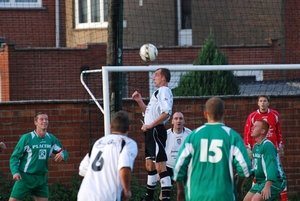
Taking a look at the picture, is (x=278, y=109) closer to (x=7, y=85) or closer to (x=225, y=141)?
(x=225, y=141)

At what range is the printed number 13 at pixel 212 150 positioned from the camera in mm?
6906

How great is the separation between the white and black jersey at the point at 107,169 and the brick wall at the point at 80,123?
15.6 feet

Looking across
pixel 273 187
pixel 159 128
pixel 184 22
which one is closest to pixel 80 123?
pixel 159 128

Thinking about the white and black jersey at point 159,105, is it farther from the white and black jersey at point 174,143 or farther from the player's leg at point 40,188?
the player's leg at point 40,188

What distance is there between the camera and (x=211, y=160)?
6.94m

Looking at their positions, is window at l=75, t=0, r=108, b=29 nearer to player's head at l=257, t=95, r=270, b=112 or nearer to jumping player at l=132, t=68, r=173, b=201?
player's head at l=257, t=95, r=270, b=112

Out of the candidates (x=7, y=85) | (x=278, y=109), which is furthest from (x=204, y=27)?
(x=278, y=109)

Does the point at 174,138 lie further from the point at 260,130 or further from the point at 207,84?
the point at 207,84

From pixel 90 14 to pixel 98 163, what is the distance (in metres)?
18.8

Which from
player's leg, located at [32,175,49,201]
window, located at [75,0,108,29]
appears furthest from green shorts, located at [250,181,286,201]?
window, located at [75,0,108,29]

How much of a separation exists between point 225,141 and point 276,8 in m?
17.4

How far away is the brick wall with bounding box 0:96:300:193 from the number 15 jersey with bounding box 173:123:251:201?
16.5ft

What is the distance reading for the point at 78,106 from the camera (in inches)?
466

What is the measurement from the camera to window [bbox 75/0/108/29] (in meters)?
24.5
